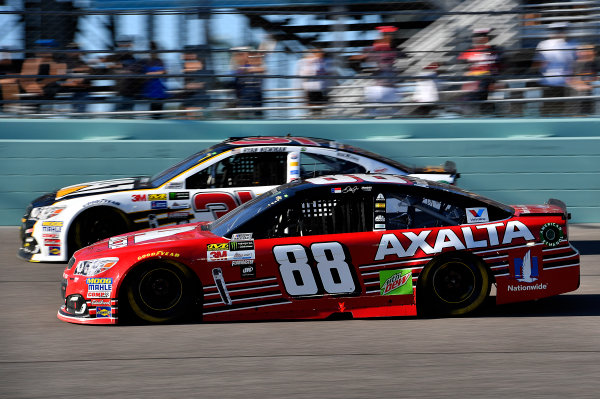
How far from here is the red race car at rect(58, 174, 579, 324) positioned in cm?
635

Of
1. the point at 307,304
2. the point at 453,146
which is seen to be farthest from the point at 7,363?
the point at 453,146

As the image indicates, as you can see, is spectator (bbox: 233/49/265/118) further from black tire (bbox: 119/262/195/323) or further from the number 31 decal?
black tire (bbox: 119/262/195/323)

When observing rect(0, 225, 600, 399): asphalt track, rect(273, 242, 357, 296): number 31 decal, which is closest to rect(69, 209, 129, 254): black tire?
rect(0, 225, 600, 399): asphalt track

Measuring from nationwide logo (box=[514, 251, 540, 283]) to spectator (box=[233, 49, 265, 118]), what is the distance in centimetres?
629

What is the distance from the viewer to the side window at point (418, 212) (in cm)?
662

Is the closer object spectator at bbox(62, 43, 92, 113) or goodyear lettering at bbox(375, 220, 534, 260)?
goodyear lettering at bbox(375, 220, 534, 260)

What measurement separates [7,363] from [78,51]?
23.7ft

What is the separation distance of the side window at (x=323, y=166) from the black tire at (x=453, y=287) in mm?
2827

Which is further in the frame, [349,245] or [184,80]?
[184,80]

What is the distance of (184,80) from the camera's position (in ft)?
39.8

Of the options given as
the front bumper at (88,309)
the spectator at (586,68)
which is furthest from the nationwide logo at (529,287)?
the spectator at (586,68)

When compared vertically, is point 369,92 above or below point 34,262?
above

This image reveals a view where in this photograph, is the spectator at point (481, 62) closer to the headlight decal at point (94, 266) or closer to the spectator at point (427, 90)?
the spectator at point (427, 90)

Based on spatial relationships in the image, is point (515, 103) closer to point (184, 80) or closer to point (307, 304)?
point (184, 80)
